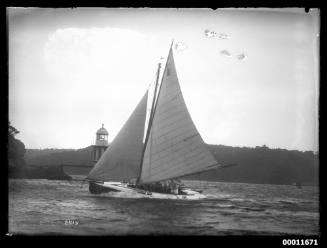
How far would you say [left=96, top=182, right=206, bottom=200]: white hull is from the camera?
8227 mm

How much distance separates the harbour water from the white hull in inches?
11.5

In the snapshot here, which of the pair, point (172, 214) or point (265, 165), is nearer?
point (172, 214)

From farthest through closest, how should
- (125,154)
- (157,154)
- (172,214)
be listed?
(125,154), (157,154), (172,214)

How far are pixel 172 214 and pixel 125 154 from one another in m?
1.70

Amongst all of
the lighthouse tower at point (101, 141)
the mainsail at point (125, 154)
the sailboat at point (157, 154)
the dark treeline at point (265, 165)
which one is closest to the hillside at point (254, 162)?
the dark treeline at point (265, 165)

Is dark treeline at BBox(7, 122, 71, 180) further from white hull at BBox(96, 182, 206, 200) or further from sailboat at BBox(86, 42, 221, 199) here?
white hull at BBox(96, 182, 206, 200)

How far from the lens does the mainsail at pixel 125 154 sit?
8289 mm

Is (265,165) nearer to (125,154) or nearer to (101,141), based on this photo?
(125,154)

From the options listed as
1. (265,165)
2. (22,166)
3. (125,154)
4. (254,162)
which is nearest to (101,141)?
(125,154)

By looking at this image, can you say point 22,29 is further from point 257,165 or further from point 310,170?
point 310,170

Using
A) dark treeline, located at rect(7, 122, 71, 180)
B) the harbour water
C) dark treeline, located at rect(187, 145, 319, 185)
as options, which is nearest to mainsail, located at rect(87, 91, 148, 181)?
dark treeline, located at rect(7, 122, 71, 180)

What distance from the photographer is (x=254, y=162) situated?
794 centimetres

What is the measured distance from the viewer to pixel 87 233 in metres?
7.34
